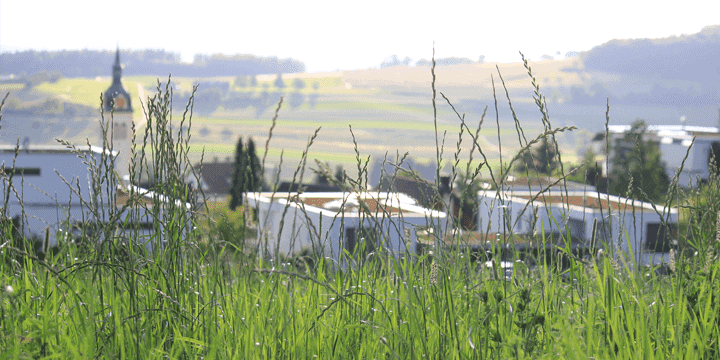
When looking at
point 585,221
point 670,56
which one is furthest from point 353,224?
point 670,56

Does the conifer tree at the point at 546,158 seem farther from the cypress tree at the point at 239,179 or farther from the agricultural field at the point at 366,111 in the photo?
the agricultural field at the point at 366,111

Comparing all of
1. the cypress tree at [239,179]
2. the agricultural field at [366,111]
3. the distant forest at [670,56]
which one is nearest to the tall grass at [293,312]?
the cypress tree at [239,179]

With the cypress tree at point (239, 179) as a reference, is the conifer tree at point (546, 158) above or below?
above

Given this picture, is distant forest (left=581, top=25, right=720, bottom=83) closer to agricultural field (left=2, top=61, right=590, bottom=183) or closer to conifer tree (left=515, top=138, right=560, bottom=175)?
agricultural field (left=2, top=61, right=590, bottom=183)

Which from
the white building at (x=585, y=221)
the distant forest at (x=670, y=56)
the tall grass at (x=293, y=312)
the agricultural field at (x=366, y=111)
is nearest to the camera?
the tall grass at (x=293, y=312)

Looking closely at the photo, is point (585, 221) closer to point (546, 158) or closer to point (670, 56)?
point (546, 158)

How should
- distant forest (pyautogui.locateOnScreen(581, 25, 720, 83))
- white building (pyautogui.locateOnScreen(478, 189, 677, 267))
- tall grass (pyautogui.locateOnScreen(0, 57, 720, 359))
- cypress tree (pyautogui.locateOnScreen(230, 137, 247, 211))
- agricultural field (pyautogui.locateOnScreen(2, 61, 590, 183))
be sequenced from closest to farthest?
tall grass (pyautogui.locateOnScreen(0, 57, 720, 359)) → white building (pyautogui.locateOnScreen(478, 189, 677, 267)) → cypress tree (pyautogui.locateOnScreen(230, 137, 247, 211)) → agricultural field (pyautogui.locateOnScreen(2, 61, 590, 183)) → distant forest (pyautogui.locateOnScreen(581, 25, 720, 83))

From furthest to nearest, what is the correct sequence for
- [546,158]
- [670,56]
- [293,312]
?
1. [670,56]
2. [546,158]
3. [293,312]

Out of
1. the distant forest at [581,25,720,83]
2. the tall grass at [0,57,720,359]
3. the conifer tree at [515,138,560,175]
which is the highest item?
the distant forest at [581,25,720,83]

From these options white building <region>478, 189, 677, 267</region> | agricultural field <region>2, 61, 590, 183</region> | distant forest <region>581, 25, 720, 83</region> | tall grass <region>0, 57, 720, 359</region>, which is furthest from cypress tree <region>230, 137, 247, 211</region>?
distant forest <region>581, 25, 720, 83</region>

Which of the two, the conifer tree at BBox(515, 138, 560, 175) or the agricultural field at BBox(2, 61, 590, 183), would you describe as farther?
the agricultural field at BBox(2, 61, 590, 183)

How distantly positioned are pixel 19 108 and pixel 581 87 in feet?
541

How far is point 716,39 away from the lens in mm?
177375

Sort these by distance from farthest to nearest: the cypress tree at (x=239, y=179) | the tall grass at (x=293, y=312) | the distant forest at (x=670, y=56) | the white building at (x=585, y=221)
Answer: the distant forest at (x=670, y=56)
the cypress tree at (x=239, y=179)
the white building at (x=585, y=221)
the tall grass at (x=293, y=312)
